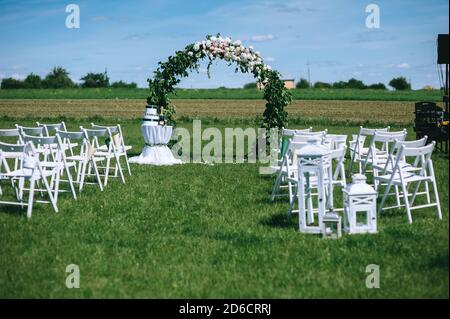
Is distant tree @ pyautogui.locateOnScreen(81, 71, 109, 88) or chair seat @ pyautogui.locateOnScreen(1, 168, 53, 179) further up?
distant tree @ pyautogui.locateOnScreen(81, 71, 109, 88)

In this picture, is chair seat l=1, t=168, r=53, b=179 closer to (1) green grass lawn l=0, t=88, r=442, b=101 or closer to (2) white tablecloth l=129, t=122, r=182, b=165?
(2) white tablecloth l=129, t=122, r=182, b=165

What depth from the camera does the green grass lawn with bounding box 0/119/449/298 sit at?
561cm

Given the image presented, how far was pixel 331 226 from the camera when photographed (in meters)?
7.34

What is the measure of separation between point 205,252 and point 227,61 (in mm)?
9817

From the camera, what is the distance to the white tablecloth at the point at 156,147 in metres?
14.9

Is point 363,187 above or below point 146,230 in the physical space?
above

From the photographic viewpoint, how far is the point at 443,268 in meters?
5.78

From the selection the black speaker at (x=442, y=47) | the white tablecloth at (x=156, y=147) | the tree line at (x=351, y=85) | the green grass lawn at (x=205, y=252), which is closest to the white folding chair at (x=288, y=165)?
the green grass lawn at (x=205, y=252)

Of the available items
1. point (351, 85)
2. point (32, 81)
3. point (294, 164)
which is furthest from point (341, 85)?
point (294, 164)

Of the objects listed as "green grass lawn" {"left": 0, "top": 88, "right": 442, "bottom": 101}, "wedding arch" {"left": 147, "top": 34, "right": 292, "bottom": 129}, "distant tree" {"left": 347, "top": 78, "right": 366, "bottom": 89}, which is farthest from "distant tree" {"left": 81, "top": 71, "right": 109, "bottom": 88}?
"wedding arch" {"left": 147, "top": 34, "right": 292, "bottom": 129}

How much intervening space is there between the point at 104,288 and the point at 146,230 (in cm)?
226
